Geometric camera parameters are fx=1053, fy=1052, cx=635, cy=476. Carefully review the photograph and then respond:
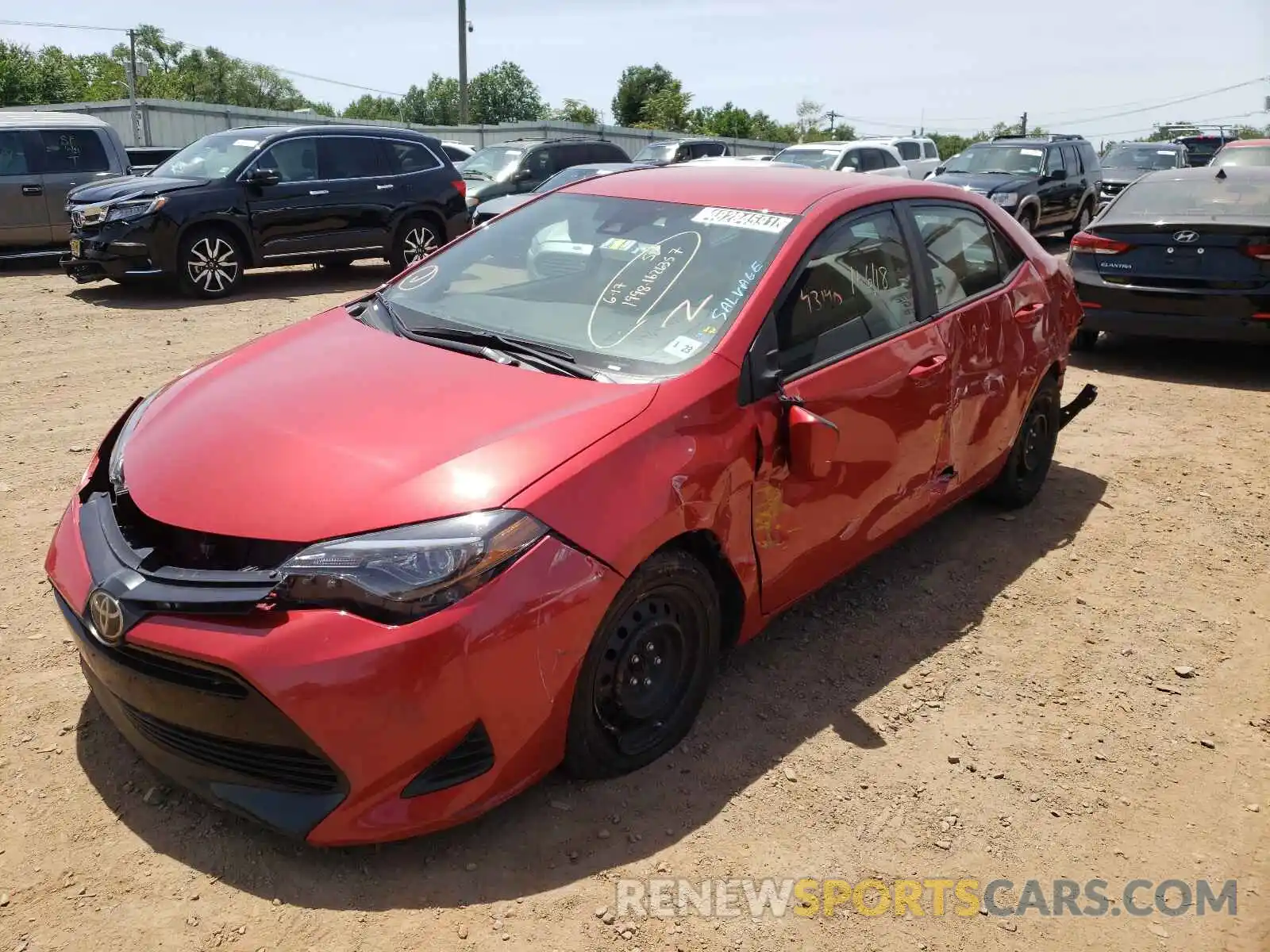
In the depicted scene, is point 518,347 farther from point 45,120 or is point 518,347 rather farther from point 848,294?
point 45,120

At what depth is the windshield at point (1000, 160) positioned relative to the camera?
15391 mm

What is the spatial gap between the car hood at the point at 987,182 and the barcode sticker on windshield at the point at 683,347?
12267 millimetres

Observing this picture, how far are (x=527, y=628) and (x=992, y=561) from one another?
290cm

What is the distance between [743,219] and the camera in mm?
3701

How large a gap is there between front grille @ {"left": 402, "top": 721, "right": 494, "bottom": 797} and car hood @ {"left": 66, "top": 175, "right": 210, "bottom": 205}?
374 inches

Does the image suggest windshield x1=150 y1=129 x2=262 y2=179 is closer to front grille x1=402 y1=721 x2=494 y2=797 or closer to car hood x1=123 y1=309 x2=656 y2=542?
car hood x1=123 y1=309 x2=656 y2=542

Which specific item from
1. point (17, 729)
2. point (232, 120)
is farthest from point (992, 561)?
point (232, 120)

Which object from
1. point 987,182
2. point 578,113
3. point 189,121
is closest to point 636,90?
point 578,113

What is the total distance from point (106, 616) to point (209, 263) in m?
8.97

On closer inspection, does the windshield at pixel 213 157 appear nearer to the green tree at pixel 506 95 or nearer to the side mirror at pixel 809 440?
the side mirror at pixel 809 440

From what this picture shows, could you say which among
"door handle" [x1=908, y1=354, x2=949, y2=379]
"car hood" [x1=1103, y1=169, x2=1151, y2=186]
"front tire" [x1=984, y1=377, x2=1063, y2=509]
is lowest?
"front tire" [x1=984, y1=377, x2=1063, y2=509]

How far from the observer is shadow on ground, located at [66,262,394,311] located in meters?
10.5

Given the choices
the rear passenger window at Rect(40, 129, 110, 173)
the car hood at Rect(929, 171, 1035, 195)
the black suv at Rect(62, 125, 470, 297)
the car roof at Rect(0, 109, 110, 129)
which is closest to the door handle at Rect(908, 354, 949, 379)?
the black suv at Rect(62, 125, 470, 297)

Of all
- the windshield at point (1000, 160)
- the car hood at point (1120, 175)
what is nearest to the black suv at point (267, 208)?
the windshield at point (1000, 160)
